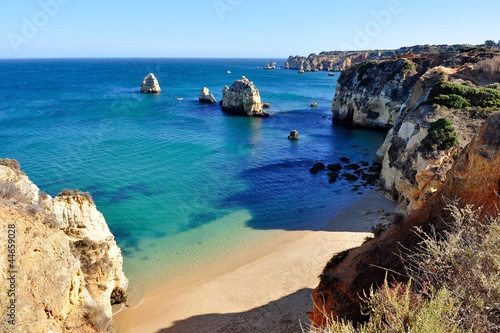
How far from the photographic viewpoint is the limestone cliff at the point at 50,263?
8938 millimetres

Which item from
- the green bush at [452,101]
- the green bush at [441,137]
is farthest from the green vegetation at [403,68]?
the green bush at [441,137]

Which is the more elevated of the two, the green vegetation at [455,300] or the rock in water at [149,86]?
the rock in water at [149,86]

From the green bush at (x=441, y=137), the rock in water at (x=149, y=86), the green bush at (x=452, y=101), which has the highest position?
the rock in water at (x=149, y=86)

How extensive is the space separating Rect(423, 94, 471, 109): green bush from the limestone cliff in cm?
2391

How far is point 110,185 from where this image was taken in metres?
30.9

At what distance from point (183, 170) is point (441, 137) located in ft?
83.6

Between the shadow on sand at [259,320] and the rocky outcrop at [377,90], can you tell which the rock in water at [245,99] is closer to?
the rocky outcrop at [377,90]

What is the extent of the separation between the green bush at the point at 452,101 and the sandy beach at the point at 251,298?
1085 cm

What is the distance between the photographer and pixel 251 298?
1730cm

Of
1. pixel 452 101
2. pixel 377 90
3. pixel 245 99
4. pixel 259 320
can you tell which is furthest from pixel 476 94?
pixel 245 99

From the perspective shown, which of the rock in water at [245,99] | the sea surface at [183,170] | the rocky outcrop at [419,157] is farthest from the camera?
the rock in water at [245,99]

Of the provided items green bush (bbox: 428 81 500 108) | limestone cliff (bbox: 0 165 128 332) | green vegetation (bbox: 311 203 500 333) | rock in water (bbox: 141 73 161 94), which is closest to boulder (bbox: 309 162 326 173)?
green bush (bbox: 428 81 500 108)

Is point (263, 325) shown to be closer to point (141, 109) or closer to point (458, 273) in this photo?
point (458, 273)

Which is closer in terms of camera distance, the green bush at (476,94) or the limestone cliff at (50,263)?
the limestone cliff at (50,263)
